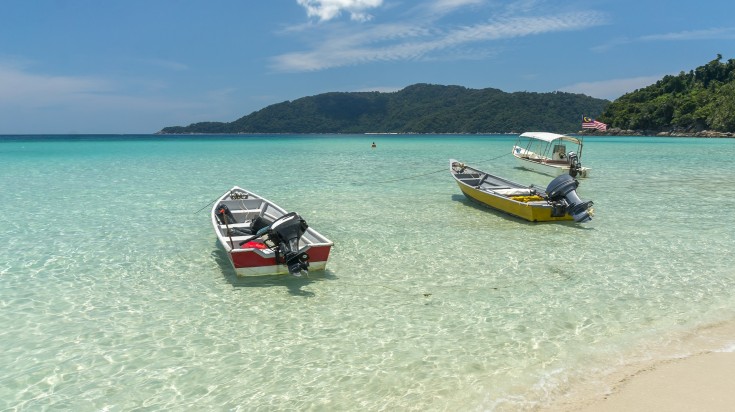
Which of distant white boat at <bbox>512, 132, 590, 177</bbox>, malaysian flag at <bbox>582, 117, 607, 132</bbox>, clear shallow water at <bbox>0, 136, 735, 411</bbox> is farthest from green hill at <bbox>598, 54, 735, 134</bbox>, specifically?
clear shallow water at <bbox>0, 136, 735, 411</bbox>

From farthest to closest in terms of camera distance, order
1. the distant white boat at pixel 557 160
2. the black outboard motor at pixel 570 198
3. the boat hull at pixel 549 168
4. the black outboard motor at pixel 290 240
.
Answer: the boat hull at pixel 549 168, the distant white boat at pixel 557 160, the black outboard motor at pixel 570 198, the black outboard motor at pixel 290 240

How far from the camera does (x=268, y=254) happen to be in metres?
8.95

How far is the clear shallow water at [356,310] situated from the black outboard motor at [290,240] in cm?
55

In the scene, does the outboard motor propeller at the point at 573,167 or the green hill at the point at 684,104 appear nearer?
the outboard motor propeller at the point at 573,167

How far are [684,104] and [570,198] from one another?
445 feet

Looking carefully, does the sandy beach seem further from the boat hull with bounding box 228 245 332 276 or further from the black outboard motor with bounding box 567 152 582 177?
the black outboard motor with bounding box 567 152 582 177

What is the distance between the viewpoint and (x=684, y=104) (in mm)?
120500

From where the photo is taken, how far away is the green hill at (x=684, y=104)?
107475 mm

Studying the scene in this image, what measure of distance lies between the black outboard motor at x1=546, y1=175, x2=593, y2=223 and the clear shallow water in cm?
74

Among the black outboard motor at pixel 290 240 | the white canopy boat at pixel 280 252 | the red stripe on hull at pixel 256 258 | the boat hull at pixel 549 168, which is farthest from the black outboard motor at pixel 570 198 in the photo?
the boat hull at pixel 549 168

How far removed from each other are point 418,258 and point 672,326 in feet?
17.3

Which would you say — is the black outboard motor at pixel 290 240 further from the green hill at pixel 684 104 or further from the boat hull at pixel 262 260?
the green hill at pixel 684 104

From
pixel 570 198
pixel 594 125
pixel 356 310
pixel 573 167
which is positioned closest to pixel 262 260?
pixel 356 310

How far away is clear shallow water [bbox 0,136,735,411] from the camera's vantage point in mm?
5586
